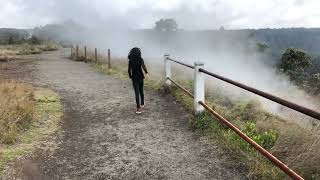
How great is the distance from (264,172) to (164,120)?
13.7 feet

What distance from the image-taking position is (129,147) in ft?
25.4

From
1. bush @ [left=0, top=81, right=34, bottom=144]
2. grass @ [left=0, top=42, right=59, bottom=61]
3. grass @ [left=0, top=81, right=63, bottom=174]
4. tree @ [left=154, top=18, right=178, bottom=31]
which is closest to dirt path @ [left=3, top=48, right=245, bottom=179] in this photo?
grass @ [left=0, top=81, right=63, bottom=174]

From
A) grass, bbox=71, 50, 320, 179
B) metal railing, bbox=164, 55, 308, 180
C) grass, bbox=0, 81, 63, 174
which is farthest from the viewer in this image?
grass, bbox=0, 81, 63, 174

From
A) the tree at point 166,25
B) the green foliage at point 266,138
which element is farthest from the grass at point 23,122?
the tree at point 166,25

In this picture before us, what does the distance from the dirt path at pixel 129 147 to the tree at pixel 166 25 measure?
402 ft

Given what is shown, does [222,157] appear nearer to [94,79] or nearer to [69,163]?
[69,163]

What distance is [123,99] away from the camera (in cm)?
1284

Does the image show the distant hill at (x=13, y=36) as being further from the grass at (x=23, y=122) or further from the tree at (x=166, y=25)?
the grass at (x=23, y=122)

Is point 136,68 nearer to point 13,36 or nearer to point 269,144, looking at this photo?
point 269,144

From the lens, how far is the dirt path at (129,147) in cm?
647

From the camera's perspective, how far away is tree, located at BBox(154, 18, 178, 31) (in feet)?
438

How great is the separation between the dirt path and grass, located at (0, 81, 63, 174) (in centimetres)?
36

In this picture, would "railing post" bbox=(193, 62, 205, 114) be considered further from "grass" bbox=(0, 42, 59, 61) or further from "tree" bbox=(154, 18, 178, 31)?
"tree" bbox=(154, 18, 178, 31)

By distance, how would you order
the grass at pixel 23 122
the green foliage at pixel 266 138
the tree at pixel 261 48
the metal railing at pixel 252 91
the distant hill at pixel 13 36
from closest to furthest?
the metal railing at pixel 252 91 < the green foliage at pixel 266 138 < the grass at pixel 23 122 < the distant hill at pixel 13 36 < the tree at pixel 261 48
